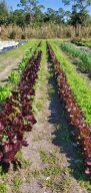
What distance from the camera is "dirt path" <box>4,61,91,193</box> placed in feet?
16.4

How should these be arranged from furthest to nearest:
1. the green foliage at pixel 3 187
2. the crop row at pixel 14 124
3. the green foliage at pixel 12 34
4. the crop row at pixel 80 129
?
the green foliage at pixel 12 34 → the crop row at pixel 80 129 → the crop row at pixel 14 124 → the green foliage at pixel 3 187

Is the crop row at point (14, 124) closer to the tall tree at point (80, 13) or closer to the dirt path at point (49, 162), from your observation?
the dirt path at point (49, 162)

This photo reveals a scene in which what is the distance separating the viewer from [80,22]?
243ft

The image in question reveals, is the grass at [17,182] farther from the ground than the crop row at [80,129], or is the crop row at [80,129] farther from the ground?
the crop row at [80,129]

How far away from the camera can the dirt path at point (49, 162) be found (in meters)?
4.99

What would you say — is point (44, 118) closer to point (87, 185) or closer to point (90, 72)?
point (87, 185)

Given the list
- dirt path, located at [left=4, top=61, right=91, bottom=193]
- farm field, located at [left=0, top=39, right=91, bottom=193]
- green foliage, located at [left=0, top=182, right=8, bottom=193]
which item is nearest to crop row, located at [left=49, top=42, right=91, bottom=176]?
farm field, located at [left=0, top=39, right=91, bottom=193]

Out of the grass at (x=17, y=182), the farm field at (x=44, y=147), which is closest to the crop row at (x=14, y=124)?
the farm field at (x=44, y=147)

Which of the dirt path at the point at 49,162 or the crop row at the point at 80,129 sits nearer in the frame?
the dirt path at the point at 49,162

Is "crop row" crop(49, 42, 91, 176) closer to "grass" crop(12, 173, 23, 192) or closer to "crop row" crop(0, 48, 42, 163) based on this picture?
"crop row" crop(0, 48, 42, 163)

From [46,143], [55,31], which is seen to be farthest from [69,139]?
[55,31]

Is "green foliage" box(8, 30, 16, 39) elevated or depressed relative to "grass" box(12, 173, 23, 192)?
elevated

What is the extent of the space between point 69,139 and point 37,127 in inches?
35.2

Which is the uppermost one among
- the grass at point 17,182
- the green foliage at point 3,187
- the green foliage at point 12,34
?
the green foliage at point 12,34
